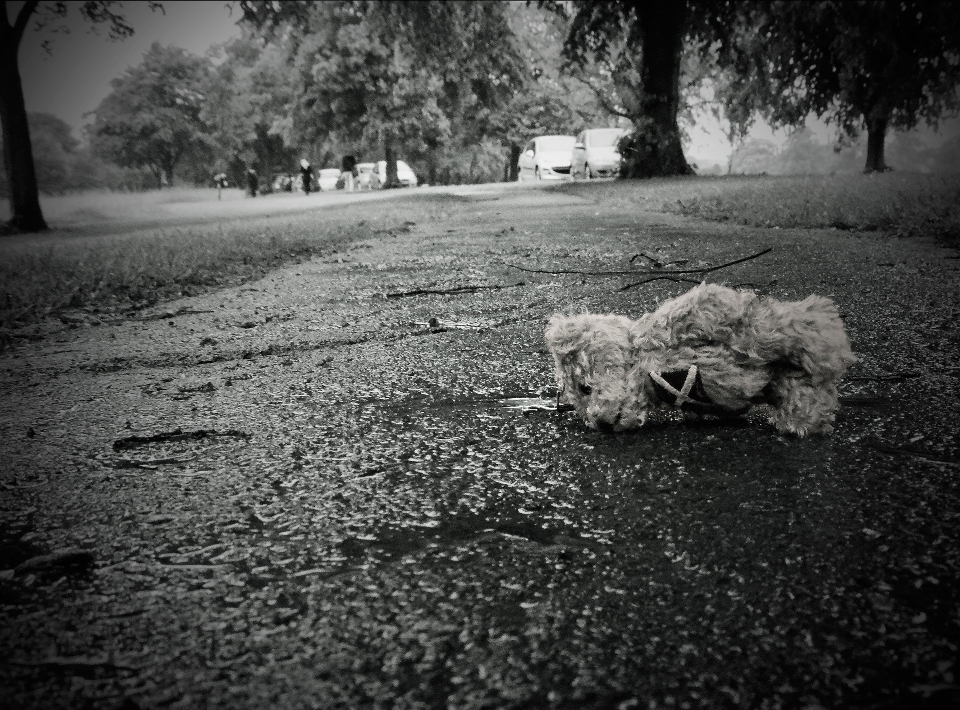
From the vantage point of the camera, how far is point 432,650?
105 cm

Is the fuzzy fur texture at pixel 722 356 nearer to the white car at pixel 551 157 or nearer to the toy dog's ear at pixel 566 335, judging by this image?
the toy dog's ear at pixel 566 335

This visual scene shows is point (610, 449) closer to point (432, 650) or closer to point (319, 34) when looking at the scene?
point (432, 650)

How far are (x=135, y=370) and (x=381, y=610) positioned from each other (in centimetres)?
231

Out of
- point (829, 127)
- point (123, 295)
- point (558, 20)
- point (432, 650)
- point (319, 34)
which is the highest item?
point (319, 34)

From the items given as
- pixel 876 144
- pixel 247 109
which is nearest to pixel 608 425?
pixel 876 144

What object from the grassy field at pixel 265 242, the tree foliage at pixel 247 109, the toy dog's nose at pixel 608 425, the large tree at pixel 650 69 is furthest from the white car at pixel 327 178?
the toy dog's nose at pixel 608 425

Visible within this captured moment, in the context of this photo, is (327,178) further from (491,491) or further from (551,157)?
(491,491)

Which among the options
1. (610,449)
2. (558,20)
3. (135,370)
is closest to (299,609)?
(610,449)

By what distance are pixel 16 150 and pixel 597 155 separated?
58.4 feet

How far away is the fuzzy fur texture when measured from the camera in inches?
71.9

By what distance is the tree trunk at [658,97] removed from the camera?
17516mm

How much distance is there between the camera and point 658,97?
17734 mm

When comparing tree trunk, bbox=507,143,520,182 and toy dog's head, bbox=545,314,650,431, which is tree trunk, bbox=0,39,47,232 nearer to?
toy dog's head, bbox=545,314,650,431

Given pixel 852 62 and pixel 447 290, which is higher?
pixel 852 62
